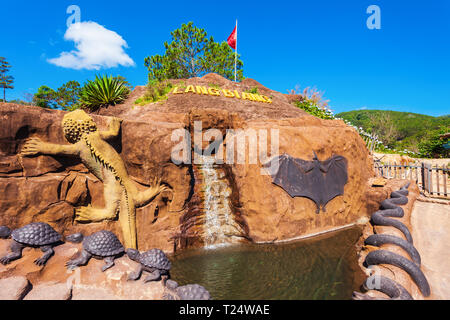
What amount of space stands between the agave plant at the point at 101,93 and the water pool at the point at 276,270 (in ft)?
26.5

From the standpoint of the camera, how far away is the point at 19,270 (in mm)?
3143

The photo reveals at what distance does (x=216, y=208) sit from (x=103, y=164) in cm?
284

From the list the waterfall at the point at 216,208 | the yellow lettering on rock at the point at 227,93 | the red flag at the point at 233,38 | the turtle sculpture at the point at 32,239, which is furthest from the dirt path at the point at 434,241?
the red flag at the point at 233,38

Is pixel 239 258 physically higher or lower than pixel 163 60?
lower

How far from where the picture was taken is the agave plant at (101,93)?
31.7 feet

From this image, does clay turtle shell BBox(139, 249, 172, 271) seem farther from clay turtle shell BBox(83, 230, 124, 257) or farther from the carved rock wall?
the carved rock wall

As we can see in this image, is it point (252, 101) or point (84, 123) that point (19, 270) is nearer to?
point (84, 123)

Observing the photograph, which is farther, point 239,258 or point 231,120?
point 231,120

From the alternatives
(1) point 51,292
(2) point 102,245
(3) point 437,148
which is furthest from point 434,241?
(3) point 437,148

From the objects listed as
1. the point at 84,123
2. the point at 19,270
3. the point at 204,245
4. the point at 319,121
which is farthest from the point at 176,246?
the point at 319,121

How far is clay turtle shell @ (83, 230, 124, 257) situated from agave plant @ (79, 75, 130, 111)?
7989mm

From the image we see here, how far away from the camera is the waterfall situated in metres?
5.68

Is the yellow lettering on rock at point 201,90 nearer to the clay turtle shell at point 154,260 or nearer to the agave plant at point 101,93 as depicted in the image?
the agave plant at point 101,93
